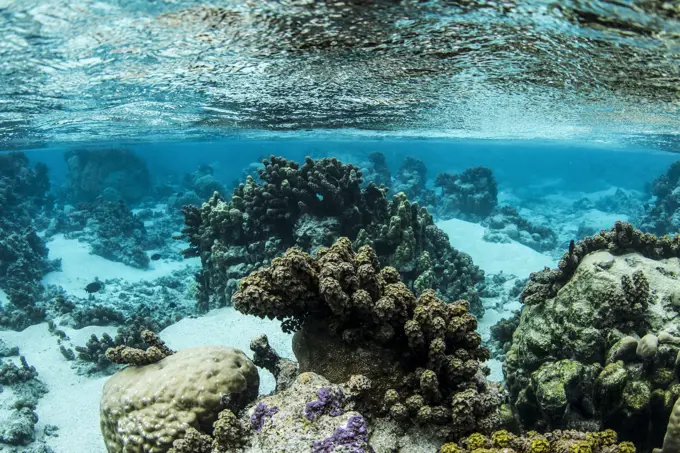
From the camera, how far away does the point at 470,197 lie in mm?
26250

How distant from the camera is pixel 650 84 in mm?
9852

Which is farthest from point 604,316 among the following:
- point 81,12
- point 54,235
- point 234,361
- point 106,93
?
point 54,235

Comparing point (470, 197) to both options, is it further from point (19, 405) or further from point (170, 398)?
point (170, 398)

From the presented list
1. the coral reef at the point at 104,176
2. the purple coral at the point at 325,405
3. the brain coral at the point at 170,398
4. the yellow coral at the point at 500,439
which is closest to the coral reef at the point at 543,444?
the yellow coral at the point at 500,439

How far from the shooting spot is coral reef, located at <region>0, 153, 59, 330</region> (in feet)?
44.8

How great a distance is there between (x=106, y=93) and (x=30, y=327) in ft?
25.9

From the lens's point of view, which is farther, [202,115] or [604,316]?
[202,115]

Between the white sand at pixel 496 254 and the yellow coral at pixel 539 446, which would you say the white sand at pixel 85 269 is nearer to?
the white sand at pixel 496 254

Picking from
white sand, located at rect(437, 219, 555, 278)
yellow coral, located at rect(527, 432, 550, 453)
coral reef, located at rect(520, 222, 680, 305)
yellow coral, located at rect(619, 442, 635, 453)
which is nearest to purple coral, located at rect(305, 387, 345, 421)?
yellow coral, located at rect(527, 432, 550, 453)

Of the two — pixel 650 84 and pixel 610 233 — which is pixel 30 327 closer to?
pixel 610 233

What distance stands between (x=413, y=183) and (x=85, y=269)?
2067 cm

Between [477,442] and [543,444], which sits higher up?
[543,444]

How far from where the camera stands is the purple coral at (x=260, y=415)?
4.01 metres

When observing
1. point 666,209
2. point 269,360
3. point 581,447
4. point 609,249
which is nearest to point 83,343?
point 269,360
